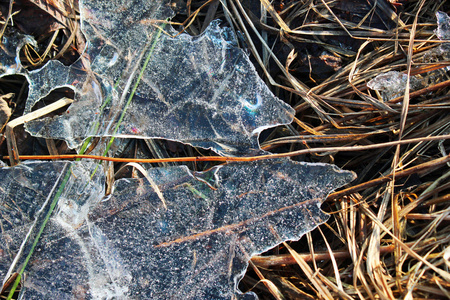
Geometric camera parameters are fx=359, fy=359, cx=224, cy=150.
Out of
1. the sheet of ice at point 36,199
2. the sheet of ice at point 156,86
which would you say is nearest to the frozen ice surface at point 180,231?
the sheet of ice at point 36,199

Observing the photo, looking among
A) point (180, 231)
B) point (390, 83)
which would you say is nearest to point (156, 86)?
point (180, 231)

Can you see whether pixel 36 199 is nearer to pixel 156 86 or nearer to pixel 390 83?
pixel 156 86

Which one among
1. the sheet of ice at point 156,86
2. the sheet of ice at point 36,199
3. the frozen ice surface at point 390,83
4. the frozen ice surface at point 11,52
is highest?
the frozen ice surface at point 11,52

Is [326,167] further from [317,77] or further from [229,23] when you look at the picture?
[229,23]

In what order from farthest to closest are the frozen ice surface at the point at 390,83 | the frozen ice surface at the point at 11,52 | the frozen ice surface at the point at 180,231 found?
the frozen ice surface at the point at 11,52 → the frozen ice surface at the point at 390,83 → the frozen ice surface at the point at 180,231

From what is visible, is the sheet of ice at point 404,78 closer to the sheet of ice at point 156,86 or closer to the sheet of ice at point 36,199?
the sheet of ice at point 156,86

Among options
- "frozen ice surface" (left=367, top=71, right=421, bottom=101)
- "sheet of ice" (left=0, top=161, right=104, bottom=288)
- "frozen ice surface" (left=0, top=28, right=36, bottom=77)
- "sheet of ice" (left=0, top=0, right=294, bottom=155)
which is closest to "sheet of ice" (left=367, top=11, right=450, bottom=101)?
"frozen ice surface" (left=367, top=71, right=421, bottom=101)
